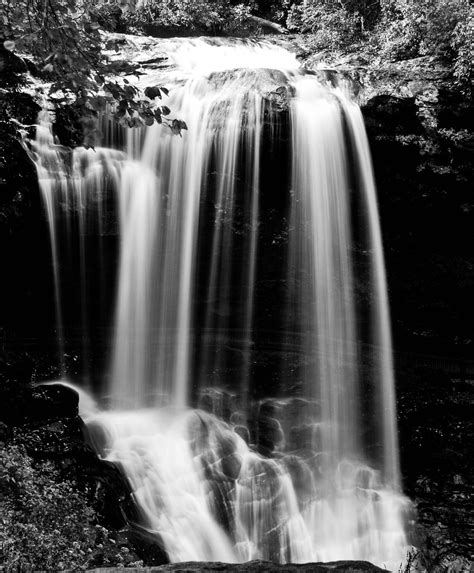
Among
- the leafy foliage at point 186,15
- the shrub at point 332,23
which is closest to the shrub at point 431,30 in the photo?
the shrub at point 332,23

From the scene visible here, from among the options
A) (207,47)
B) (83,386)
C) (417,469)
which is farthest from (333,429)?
(207,47)

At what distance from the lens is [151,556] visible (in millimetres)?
5668

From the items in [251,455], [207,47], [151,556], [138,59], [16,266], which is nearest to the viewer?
[151,556]

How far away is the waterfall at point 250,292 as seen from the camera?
345 inches

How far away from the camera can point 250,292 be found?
10.3 meters

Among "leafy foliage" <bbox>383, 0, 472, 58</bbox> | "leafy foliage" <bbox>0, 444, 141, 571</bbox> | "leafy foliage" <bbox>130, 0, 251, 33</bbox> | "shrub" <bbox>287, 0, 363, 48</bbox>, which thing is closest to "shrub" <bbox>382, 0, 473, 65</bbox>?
"leafy foliage" <bbox>383, 0, 472, 58</bbox>

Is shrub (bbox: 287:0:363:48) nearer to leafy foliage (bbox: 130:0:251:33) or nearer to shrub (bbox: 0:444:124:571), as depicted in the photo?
leafy foliage (bbox: 130:0:251:33)

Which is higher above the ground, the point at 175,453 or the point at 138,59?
the point at 138,59

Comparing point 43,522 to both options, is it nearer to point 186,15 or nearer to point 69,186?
point 69,186

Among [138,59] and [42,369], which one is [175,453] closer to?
[42,369]

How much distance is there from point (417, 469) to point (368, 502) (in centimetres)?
126

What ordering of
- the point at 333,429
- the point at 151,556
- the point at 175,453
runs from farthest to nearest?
the point at 333,429
the point at 175,453
the point at 151,556

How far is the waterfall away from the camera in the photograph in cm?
877

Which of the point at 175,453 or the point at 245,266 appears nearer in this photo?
the point at 175,453
